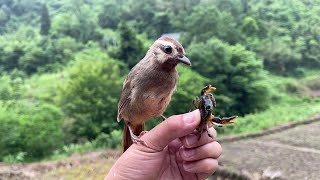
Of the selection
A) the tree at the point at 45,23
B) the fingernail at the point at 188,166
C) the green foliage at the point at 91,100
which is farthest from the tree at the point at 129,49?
the fingernail at the point at 188,166

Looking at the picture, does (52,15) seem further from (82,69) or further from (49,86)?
(82,69)

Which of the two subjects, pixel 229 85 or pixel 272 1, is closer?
pixel 229 85

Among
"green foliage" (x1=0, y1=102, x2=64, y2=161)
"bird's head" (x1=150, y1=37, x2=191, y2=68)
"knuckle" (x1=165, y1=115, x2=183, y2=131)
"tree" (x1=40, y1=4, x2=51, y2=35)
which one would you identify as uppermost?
"bird's head" (x1=150, y1=37, x2=191, y2=68)

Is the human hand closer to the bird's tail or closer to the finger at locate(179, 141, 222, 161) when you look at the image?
the finger at locate(179, 141, 222, 161)

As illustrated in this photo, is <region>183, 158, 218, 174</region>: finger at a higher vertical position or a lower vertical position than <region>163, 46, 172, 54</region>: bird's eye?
lower

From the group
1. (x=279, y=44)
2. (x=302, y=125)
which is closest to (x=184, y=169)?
(x=302, y=125)

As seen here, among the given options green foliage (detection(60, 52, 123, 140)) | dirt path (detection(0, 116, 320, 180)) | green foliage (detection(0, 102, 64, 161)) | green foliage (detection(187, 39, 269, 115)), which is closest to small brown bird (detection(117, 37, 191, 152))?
dirt path (detection(0, 116, 320, 180))

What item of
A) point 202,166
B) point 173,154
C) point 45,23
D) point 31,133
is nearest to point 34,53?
point 45,23

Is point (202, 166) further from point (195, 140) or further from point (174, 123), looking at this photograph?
point (174, 123)

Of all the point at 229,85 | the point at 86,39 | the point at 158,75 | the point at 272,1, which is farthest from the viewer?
the point at 86,39
